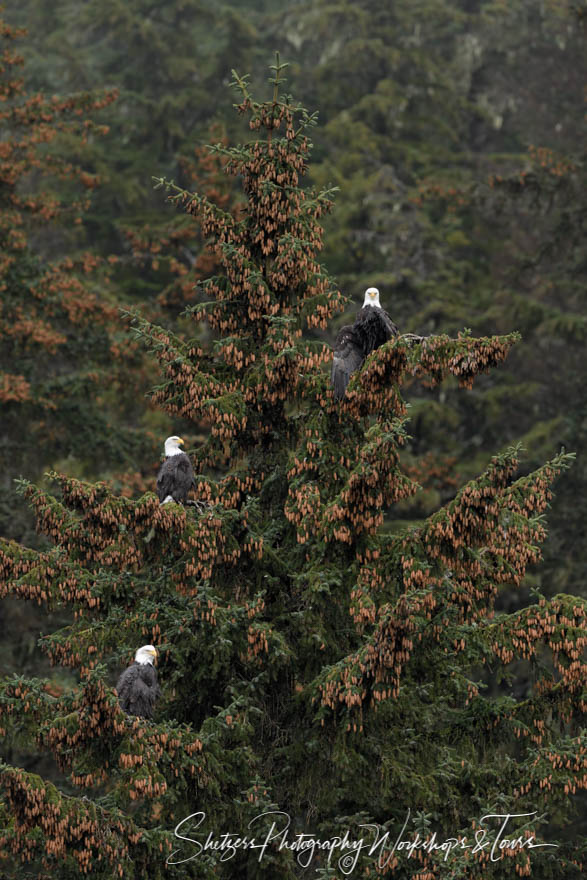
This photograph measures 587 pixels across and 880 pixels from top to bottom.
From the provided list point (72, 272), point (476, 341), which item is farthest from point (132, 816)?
point (72, 272)

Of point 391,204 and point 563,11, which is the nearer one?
point 391,204

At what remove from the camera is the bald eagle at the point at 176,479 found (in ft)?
30.2

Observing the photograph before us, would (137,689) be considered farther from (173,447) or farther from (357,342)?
(357,342)

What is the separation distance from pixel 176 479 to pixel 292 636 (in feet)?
5.11

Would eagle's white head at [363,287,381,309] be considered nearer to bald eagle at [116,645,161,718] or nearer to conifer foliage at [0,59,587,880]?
conifer foliage at [0,59,587,880]

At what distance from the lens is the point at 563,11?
32906 millimetres

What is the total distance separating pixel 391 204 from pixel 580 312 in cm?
497

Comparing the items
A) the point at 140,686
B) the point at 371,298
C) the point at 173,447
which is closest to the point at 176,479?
the point at 173,447

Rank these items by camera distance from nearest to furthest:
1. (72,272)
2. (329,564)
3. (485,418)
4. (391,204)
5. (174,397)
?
(329,564)
(174,397)
(72,272)
(485,418)
(391,204)

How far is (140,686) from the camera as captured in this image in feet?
26.8

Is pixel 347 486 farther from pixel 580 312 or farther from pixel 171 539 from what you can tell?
pixel 580 312

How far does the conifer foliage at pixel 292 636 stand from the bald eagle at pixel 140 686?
0.62 feet

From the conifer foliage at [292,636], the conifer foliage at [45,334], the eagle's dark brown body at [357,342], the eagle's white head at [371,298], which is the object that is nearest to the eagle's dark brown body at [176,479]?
the conifer foliage at [292,636]

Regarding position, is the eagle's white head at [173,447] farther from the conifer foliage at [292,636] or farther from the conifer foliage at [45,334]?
the conifer foliage at [45,334]
